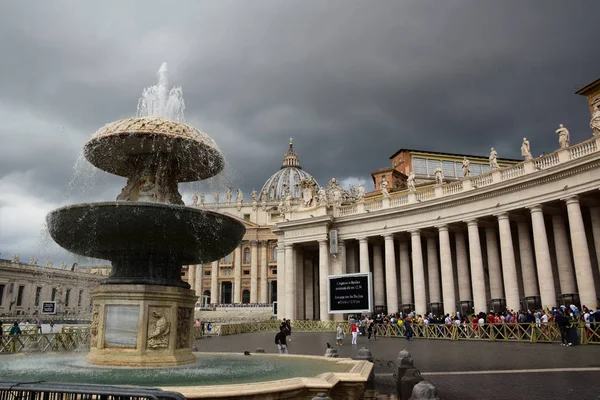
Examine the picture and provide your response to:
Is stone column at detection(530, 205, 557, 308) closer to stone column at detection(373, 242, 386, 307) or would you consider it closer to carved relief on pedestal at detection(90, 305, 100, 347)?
stone column at detection(373, 242, 386, 307)

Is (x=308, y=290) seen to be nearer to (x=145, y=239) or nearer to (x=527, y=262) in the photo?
(x=527, y=262)

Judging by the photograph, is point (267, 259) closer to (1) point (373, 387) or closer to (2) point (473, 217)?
(2) point (473, 217)

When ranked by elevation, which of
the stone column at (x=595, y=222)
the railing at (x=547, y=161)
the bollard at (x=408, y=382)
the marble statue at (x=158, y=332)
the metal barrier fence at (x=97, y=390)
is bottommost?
the bollard at (x=408, y=382)

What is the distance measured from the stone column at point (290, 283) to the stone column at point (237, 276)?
55178mm

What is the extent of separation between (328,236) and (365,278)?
1388 centimetres

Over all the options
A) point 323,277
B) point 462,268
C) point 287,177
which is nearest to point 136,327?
point 323,277

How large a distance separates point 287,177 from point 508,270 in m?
109

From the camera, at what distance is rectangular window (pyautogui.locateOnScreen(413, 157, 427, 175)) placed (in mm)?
63406

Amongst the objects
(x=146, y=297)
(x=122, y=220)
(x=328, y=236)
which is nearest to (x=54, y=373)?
(x=146, y=297)

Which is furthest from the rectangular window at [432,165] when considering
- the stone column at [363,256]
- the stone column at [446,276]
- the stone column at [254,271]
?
the stone column at [254,271]

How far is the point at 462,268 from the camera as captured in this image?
35625mm

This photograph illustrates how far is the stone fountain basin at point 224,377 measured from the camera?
20.3 feet

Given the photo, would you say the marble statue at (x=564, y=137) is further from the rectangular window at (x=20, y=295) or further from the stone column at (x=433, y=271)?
the rectangular window at (x=20, y=295)

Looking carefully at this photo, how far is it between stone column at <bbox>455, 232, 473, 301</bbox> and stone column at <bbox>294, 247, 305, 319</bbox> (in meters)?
14.2
